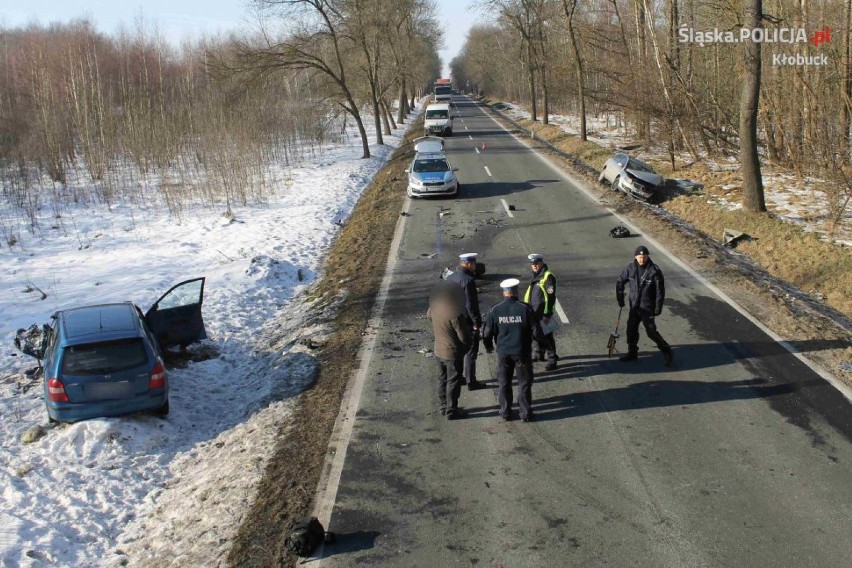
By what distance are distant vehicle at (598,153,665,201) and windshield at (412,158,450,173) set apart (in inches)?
211

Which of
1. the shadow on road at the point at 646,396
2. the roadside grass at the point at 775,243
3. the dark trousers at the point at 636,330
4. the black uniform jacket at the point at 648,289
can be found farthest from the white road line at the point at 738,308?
the black uniform jacket at the point at 648,289

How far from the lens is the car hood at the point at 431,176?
72.1 ft

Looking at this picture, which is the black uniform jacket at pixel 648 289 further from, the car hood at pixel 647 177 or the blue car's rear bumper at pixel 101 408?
the car hood at pixel 647 177

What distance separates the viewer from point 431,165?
75.6 ft

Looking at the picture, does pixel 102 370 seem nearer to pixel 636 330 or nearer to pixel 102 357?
A: pixel 102 357

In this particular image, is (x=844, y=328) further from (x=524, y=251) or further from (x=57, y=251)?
(x=57, y=251)

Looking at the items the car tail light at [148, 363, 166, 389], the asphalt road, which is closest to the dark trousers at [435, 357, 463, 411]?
the asphalt road

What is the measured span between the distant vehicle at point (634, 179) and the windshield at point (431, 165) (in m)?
5.35

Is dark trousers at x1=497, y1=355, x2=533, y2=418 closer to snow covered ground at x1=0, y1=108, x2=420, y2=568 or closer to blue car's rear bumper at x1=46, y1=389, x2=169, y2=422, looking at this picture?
snow covered ground at x1=0, y1=108, x2=420, y2=568

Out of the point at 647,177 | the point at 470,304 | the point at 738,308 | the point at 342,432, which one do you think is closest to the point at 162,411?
the point at 342,432

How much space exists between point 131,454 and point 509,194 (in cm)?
1619

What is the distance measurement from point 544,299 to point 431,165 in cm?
1452

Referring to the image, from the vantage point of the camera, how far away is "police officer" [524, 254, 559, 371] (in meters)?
9.22

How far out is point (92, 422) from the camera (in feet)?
27.3
